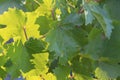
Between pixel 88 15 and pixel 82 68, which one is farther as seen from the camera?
pixel 82 68

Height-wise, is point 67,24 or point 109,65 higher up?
point 67,24

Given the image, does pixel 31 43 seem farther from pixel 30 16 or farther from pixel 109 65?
pixel 109 65

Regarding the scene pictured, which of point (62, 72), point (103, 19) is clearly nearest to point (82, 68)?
point (62, 72)

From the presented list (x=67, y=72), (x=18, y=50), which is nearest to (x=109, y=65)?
(x=67, y=72)

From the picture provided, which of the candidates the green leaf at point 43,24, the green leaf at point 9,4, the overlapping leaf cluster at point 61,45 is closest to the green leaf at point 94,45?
the overlapping leaf cluster at point 61,45

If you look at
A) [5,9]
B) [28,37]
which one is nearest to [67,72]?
[28,37]

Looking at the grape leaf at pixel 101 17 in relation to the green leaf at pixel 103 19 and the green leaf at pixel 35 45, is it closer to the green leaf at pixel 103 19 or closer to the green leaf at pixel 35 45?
the green leaf at pixel 103 19

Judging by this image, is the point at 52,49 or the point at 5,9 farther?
the point at 5,9

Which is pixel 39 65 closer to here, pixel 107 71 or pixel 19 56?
pixel 19 56

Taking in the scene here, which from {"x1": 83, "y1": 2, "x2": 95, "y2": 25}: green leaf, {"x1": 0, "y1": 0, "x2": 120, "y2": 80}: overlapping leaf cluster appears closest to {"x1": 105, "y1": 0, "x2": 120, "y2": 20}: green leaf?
{"x1": 0, "y1": 0, "x2": 120, "y2": 80}: overlapping leaf cluster
